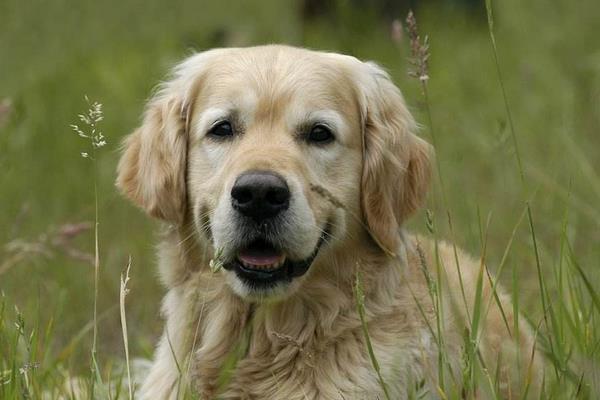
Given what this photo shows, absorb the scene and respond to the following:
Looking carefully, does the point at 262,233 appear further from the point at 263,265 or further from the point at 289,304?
the point at 289,304

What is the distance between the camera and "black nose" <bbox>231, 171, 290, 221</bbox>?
368 cm

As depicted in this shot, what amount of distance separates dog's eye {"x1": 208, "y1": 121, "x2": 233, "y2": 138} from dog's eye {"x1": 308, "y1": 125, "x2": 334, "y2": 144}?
30cm

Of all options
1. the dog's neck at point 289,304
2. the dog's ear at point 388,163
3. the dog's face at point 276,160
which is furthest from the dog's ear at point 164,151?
the dog's ear at point 388,163

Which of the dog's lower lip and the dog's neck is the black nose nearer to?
the dog's lower lip

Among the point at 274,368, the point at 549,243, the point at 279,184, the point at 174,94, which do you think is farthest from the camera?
the point at 549,243

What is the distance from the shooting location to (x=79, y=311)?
615 cm

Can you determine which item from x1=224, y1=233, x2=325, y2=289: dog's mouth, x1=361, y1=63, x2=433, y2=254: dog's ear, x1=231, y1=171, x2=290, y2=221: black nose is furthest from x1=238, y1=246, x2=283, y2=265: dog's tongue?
x1=361, y1=63, x2=433, y2=254: dog's ear

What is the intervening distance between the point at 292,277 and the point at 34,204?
13.1ft

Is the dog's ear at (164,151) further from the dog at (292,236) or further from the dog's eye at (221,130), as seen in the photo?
the dog's eye at (221,130)

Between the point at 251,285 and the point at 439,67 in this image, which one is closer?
the point at 251,285

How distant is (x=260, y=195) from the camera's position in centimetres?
375

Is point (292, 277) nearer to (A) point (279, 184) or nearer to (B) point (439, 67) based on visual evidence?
(A) point (279, 184)

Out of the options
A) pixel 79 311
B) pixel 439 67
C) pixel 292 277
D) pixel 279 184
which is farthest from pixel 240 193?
pixel 439 67

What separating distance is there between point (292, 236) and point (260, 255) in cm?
18
